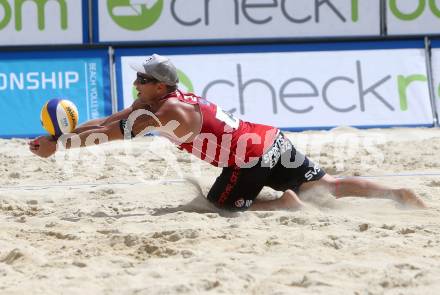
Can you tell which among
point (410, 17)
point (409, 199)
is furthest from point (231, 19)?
point (409, 199)

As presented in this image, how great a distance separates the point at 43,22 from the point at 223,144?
4833 millimetres

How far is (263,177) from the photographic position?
17.5 ft

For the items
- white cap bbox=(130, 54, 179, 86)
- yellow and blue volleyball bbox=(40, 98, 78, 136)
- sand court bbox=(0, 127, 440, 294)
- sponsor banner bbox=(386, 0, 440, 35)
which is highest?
sponsor banner bbox=(386, 0, 440, 35)

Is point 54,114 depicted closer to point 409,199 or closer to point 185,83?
point 409,199

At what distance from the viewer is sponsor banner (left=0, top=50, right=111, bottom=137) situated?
896 centimetres

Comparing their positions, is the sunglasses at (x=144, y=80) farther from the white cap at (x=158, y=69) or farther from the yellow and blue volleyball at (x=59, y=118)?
the yellow and blue volleyball at (x=59, y=118)

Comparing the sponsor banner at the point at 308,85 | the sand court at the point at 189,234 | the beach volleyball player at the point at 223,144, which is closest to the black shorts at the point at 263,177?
the beach volleyball player at the point at 223,144

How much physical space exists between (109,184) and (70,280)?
2.98m

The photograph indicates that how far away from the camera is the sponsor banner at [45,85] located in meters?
8.96

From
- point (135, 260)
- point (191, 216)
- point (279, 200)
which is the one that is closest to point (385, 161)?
point (279, 200)

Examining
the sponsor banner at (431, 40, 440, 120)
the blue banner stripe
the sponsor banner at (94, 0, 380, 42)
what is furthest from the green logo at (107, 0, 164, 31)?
the blue banner stripe

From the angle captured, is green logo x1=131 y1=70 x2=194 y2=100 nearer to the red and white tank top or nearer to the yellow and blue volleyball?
the red and white tank top

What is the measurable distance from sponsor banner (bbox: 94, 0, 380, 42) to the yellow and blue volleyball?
451cm

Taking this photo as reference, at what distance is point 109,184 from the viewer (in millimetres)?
6473
